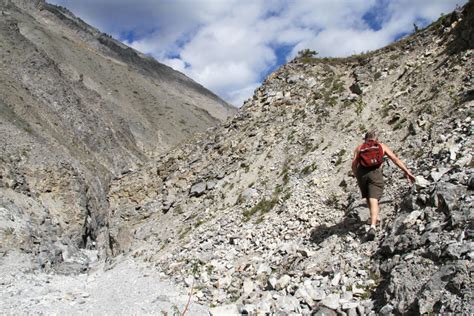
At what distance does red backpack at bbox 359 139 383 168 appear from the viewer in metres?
8.36

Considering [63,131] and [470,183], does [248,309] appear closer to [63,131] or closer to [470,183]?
[470,183]

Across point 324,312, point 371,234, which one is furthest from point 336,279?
point 371,234

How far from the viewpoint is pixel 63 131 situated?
3494 centimetres

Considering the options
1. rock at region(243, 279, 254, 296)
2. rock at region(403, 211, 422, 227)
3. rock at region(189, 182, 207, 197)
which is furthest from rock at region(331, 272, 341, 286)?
rock at region(189, 182, 207, 197)

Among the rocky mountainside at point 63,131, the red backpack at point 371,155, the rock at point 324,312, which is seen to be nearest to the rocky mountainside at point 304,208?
the rock at point 324,312

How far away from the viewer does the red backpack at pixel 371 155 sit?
27.4 feet

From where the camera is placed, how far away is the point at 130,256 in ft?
50.8

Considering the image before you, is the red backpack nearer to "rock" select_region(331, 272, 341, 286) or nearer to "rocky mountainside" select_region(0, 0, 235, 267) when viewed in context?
"rock" select_region(331, 272, 341, 286)

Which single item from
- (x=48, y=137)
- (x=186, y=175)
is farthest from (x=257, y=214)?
(x=48, y=137)

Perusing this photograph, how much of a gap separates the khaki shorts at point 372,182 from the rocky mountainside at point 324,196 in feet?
2.01

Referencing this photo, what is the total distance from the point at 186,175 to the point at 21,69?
96.1 feet

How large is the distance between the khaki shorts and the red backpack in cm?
14

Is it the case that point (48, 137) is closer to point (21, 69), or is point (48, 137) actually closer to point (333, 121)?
point (21, 69)

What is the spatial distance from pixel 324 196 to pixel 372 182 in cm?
406
